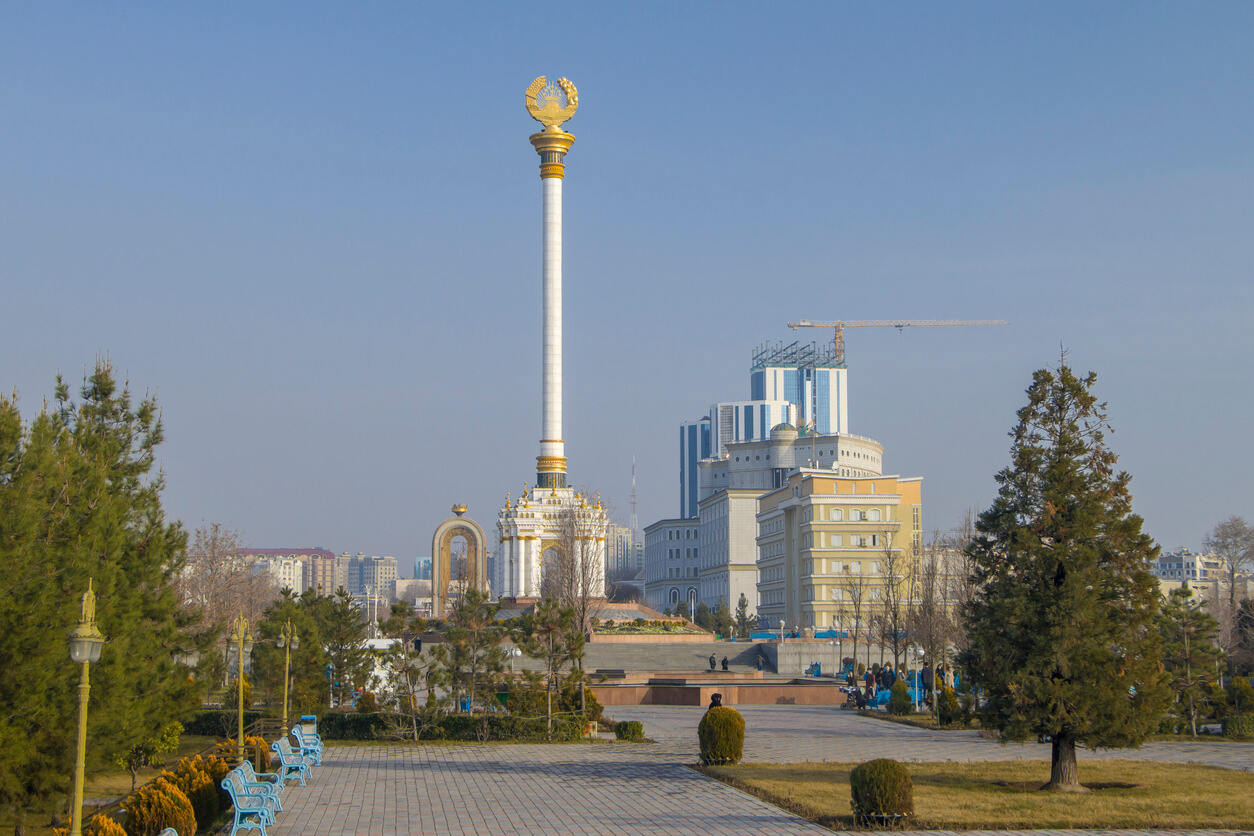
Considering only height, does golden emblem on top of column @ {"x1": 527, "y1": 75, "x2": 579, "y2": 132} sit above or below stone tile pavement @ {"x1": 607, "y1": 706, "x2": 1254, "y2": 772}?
above

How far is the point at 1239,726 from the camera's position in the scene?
91.0ft

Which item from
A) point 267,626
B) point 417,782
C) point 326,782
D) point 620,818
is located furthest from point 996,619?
point 267,626

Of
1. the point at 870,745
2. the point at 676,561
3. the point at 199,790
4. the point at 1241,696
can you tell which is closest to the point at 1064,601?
the point at 870,745

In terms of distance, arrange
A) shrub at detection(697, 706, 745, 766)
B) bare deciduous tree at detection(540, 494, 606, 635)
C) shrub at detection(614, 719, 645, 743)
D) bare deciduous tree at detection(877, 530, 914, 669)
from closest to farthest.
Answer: shrub at detection(697, 706, 745, 766) → shrub at detection(614, 719, 645, 743) → bare deciduous tree at detection(877, 530, 914, 669) → bare deciduous tree at detection(540, 494, 606, 635)

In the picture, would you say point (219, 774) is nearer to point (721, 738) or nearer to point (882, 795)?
point (882, 795)

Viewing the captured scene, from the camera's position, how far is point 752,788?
1794cm

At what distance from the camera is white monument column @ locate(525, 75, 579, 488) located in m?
73.1

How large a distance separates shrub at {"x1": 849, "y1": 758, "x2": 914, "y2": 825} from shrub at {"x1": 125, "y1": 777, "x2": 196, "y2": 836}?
25.4 ft

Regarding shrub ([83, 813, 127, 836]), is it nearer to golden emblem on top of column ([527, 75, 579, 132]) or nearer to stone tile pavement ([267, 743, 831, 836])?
stone tile pavement ([267, 743, 831, 836])

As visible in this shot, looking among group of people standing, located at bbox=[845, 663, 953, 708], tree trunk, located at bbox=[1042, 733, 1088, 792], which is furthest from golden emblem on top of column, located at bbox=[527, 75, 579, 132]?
tree trunk, located at bbox=[1042, 733, 1088, 792]

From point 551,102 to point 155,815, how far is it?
65080 millimetres

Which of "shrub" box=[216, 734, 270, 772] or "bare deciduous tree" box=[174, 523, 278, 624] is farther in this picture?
"bare deciduous tree" box=[174, 523, 278, 624]

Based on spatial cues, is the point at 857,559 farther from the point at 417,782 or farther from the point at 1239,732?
the point at 417,782

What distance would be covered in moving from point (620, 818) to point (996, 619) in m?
6.28
